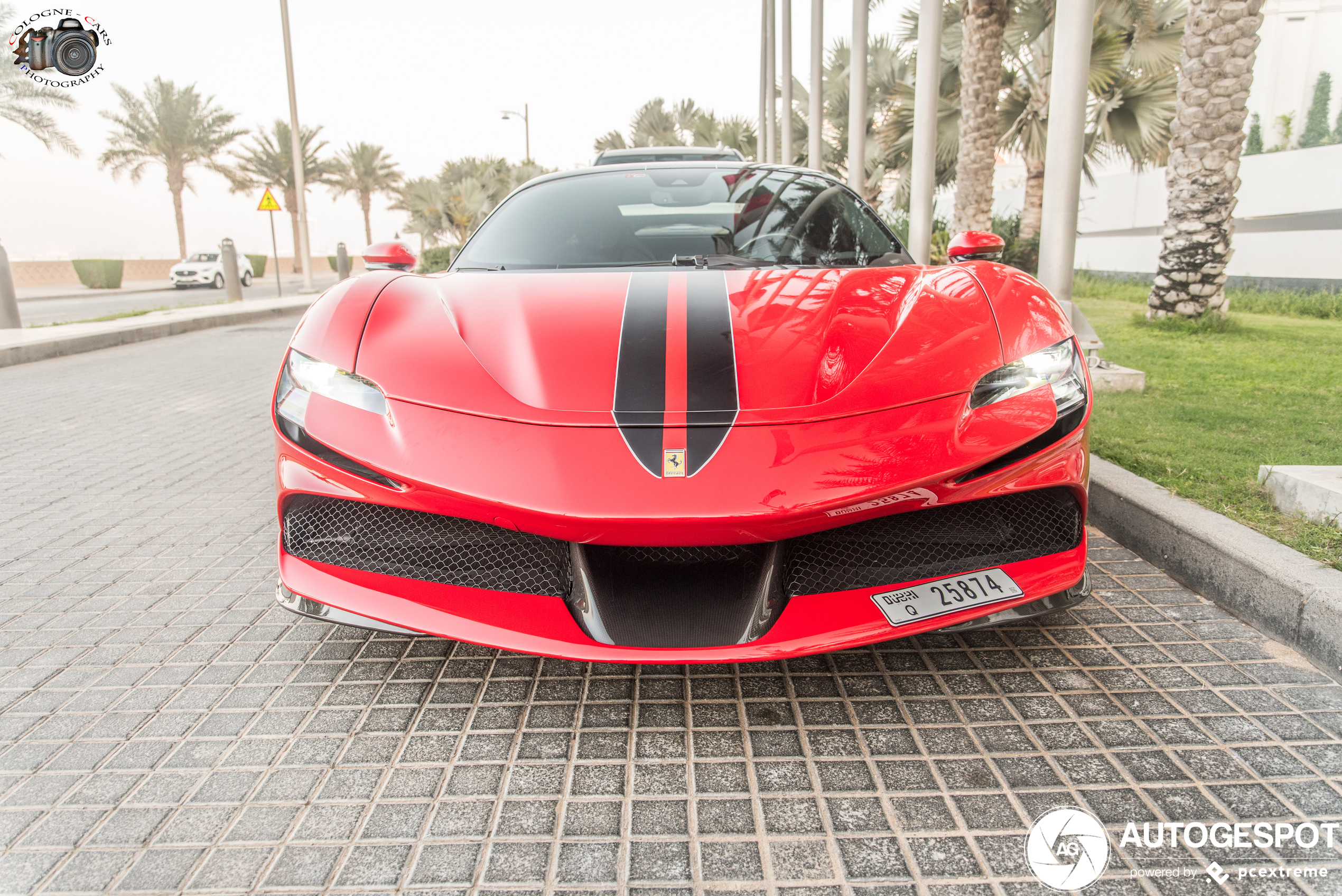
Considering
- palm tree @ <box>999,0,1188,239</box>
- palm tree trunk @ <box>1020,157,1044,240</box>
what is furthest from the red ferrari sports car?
palm tree trunk @ <box>1020,157,1044,240</box>

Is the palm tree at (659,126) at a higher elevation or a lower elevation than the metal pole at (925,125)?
higher

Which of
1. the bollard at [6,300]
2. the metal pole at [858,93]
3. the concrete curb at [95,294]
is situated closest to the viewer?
the bollard at [6,300]

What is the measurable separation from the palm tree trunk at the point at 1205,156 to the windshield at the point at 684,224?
5.42 metres

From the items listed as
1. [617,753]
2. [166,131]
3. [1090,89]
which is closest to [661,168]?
[617,753]

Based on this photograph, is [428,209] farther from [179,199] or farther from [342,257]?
[179,199]

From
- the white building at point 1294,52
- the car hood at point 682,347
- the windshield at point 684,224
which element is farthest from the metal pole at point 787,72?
the white building at point 1294,52

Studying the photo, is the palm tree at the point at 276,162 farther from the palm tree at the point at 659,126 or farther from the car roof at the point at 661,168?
the car roof at the point at 661,168

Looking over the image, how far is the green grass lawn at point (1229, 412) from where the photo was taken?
2768mm

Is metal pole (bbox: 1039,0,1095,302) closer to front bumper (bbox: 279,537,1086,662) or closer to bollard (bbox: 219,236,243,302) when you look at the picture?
front bumper (bbox: 279,537,1086,662)

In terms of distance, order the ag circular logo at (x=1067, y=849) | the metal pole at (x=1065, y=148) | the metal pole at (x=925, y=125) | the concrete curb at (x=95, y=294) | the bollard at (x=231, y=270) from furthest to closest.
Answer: the concrete curb at (x=95, y=294) → the bollard at (x=231, y=270) → the metal pole at (x=925, y=125) → the metal pole at (x=1065, y=148) → the ag circular logo at (x=1067, y=849)

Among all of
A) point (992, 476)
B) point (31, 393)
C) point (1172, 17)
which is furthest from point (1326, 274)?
point (31, 393)

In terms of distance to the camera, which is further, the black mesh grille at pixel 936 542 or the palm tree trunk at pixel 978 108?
the palm tree trunk at pixel 978 108

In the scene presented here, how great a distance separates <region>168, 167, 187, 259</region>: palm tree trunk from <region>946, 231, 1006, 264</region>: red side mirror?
3751cm

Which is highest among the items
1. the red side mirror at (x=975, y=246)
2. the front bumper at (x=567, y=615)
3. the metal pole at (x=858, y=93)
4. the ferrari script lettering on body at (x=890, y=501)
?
the metal pole at (x=858, y=93)
